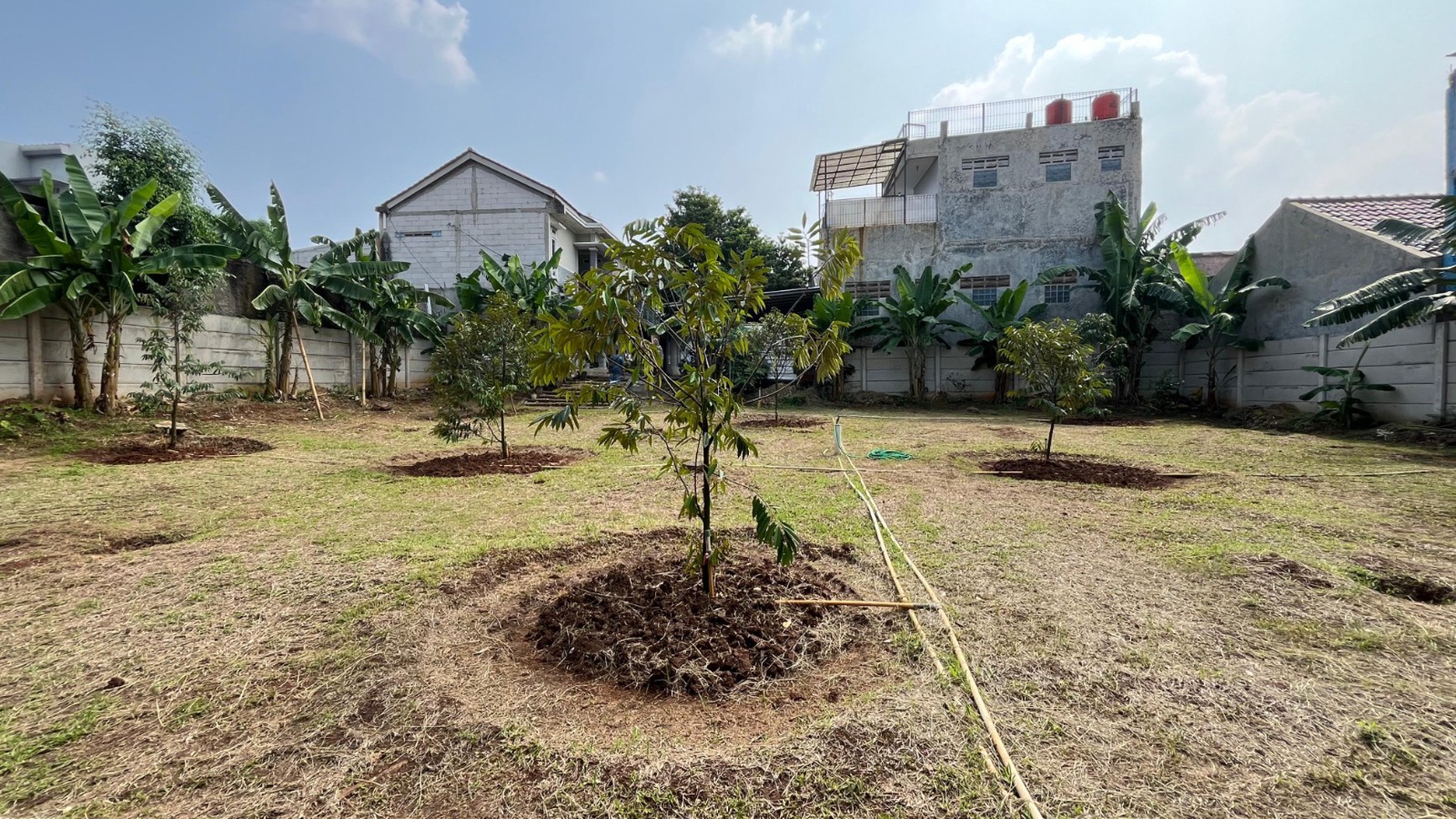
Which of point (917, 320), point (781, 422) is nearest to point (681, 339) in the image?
point (781, 422)

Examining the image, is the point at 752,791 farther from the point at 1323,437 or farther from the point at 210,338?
the point at 210,338

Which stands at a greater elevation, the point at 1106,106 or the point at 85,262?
the point at 1106,106

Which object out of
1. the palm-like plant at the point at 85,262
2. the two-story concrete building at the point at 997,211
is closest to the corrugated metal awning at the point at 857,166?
the two-story concrete building at the point at 997,211

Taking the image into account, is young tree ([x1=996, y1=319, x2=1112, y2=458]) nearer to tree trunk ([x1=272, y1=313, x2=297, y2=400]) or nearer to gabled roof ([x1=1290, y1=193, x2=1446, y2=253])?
gabled roof ([x1=1290, y1=193, x2=1446, y2=253])

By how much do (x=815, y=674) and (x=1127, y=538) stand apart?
3.60 meters

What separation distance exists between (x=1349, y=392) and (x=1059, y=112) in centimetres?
1468

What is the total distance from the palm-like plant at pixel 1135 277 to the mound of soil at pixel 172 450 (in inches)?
826

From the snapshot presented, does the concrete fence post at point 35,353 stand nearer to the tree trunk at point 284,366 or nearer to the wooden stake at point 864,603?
the tree trunk at point 284,366

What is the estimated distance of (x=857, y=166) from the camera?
2433cm

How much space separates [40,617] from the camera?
3.24 m

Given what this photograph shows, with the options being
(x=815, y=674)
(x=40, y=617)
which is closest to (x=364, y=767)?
(x=815, y=674)

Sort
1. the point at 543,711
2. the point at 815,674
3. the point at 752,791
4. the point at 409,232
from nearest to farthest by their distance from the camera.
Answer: the point at 752,791 → the point at 543,711 → the point at 815,674 → the point at 409,232

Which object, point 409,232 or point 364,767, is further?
point 409,232

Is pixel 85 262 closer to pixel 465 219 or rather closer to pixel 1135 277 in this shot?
pixel 465 219
